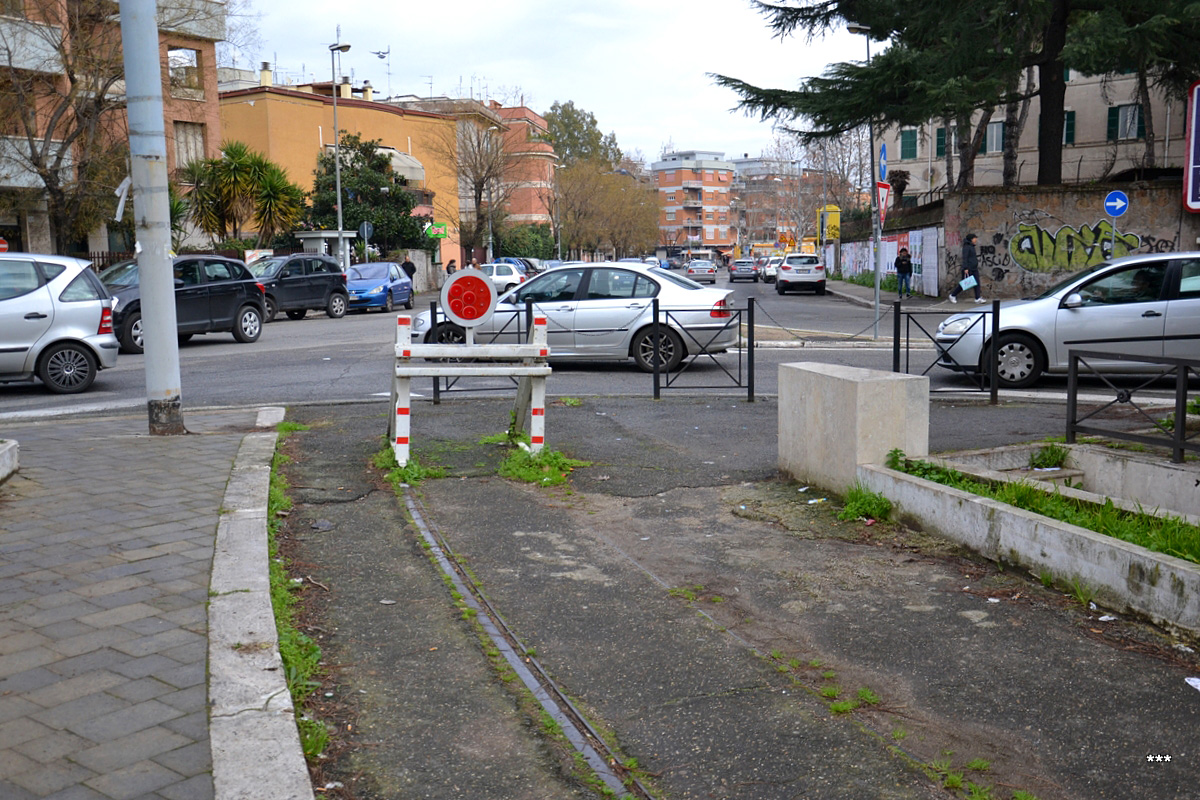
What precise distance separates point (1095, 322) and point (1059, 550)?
843 centimetres

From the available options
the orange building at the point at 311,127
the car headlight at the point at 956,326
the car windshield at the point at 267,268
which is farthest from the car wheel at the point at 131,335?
the orange building at the point at 311,127

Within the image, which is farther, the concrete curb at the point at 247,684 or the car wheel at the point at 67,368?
the car wheel at the point at 67,368

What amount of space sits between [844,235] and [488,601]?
55422 millimetres

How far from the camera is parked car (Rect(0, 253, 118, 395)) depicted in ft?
43.5

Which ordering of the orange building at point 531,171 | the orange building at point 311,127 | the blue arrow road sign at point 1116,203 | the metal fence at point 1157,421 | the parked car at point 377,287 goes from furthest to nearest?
the orange building at point 531,171
the orange building at point 311,127
the parked car at point 377,287
the blue arrow road sign at point 1116,203
the metal fence at point 1157,421

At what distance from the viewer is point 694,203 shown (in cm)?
16838

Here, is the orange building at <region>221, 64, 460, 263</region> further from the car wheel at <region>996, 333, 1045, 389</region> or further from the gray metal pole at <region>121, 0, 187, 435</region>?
the gray metal pole at <region>121, 0, 187, 435</region>

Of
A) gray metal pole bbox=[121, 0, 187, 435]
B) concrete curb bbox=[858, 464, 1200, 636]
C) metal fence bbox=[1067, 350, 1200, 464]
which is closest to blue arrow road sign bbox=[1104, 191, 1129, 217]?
metal fence bbox=[1067, 350, 1200, 464]

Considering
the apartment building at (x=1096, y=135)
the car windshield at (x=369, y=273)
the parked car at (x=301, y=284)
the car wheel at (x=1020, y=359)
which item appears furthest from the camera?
the apartment building at (x=1096, y=135)

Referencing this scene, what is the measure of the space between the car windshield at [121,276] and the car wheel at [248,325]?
Answer: 2.09m

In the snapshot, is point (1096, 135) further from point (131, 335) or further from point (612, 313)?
point (131, 335)

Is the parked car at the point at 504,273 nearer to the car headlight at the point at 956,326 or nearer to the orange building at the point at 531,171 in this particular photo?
the car headlight at the point at 956,326

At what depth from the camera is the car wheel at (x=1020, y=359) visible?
1295cm

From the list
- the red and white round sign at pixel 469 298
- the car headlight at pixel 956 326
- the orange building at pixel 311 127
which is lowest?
the car headlight at pixel 956 326
